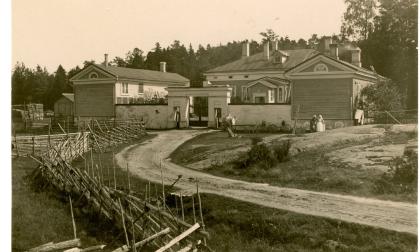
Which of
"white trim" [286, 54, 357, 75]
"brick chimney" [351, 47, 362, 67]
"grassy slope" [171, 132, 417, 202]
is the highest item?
"brick chimney" [351, 47, 362, 67]

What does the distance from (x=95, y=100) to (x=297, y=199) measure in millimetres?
26753

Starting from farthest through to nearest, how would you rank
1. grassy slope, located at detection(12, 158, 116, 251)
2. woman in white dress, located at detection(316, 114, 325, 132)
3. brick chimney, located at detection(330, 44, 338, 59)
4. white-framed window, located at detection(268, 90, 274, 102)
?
white-framed window, located at detection(268, 90, 274, 102) → brick chimney, located at detection(330, 44, 338, 59) → woman in white dress, located at detection(316, 114, 325, 132) → grassy slope, located at detection(12, 158, 116, 251)

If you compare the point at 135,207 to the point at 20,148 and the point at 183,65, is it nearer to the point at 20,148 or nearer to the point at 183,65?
the point at 20,148

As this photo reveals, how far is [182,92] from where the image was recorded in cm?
3541

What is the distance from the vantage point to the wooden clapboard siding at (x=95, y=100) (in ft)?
123

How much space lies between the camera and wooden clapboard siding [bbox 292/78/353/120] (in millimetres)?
28703

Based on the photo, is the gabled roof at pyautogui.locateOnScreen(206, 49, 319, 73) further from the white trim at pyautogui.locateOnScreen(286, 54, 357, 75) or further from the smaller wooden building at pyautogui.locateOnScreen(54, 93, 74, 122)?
the white trim at pyautogui.locateOnScreen(286, 54, 357, 75)

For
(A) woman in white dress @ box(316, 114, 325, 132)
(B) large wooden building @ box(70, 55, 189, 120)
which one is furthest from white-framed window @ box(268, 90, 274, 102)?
(A) woman in white dress @ box(316, 114, 325, 132)

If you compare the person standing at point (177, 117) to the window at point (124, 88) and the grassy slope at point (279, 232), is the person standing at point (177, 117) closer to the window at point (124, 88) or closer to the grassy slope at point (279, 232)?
the window at point (124, 88)

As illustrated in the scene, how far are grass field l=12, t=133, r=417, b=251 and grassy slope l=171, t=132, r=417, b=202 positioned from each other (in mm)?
2584

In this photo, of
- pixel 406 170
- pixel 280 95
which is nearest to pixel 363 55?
pixel 280 95

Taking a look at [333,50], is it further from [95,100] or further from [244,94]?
[95,100]

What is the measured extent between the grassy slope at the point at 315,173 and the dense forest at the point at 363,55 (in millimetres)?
3299
